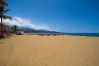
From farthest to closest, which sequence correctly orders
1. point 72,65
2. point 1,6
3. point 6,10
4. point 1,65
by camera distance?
point 6,10, point 1,6, point 72,65, point 1,65

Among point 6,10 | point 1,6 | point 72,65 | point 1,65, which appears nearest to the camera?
point 1,65

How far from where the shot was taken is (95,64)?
279 inches

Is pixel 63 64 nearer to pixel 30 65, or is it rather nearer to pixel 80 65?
pixel 80 65

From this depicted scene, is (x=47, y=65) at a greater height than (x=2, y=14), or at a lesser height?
lesser

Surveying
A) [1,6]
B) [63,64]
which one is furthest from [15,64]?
[1,6]

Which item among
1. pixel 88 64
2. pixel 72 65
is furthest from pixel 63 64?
pixel 88 64

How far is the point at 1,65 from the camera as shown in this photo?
628 centimetres

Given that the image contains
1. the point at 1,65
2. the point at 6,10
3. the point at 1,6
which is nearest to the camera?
the point at 1,65

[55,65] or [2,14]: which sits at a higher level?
[2,14]

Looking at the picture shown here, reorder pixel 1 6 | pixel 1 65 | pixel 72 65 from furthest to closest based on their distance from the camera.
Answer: pixel 1 6 < pixel 72 65 < pixel 1 65

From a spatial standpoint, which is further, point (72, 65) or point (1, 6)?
point (1, 6)

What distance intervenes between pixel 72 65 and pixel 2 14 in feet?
68.8

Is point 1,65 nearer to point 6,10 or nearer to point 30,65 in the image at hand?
point 30,65

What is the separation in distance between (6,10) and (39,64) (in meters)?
21.1
